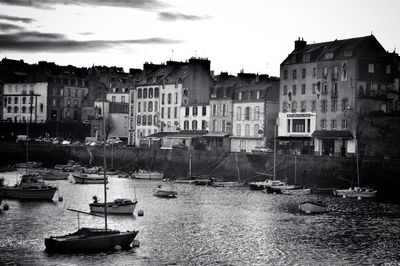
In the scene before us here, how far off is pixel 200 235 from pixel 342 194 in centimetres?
2456

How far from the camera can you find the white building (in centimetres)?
14000

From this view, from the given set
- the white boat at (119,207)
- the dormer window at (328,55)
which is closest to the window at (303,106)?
the dormer window at (328,55)

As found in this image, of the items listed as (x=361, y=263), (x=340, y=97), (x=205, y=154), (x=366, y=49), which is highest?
(x=366, y=49)

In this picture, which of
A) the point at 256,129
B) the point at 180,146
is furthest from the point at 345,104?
the point at 180,146

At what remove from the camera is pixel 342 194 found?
67.3m

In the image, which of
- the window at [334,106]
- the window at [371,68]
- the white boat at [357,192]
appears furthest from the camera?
the window at [334,106]

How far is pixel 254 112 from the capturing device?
95.2 metres

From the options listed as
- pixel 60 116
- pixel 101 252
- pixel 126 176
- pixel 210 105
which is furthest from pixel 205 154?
pixel 60 116

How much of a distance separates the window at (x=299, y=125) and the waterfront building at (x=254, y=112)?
4.54m

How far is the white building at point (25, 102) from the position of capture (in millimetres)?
140000

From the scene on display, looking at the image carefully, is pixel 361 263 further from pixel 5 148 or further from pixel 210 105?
pixel 5 148

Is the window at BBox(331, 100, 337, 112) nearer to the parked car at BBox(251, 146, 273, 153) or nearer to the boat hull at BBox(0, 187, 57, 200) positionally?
the parked car at BBox(251, 146, 273, 153)

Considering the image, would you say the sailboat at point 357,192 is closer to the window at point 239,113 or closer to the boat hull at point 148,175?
the boat hull at point 148,175

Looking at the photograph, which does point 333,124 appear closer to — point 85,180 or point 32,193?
point 85,180
